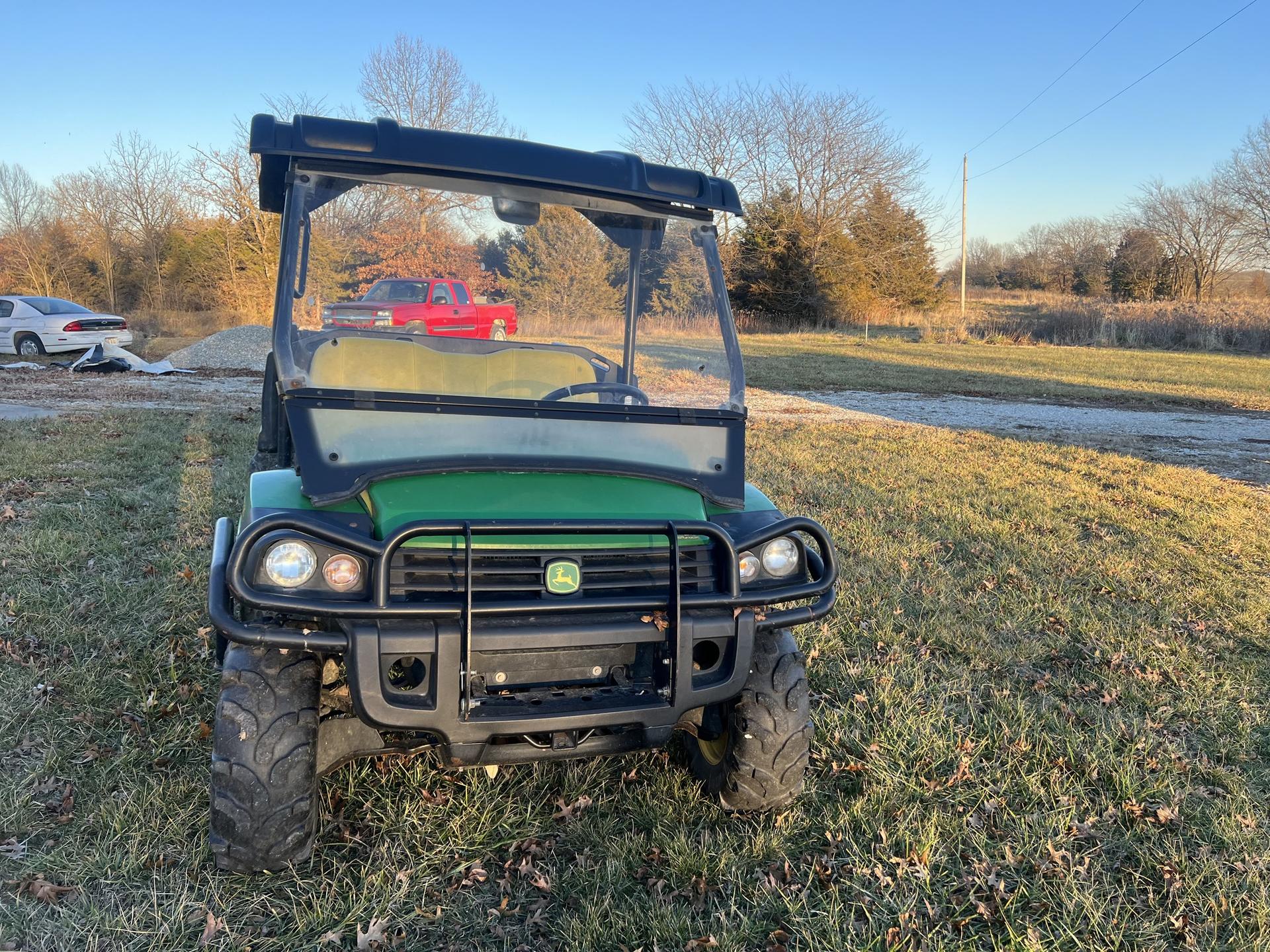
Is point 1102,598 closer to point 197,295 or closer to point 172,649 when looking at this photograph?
point 172,649

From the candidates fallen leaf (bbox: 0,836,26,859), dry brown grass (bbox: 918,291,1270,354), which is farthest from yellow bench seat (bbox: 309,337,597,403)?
dry brown grass (bbox: 918,291,1270,354)

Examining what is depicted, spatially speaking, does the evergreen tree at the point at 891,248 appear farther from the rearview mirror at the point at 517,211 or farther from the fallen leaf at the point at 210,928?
the fallen leaf at the point at 210,928

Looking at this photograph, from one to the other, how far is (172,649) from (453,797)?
1.82 meters

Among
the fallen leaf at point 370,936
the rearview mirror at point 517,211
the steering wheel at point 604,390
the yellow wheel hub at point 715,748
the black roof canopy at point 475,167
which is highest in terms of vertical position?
the black roof canopy at point 475,167

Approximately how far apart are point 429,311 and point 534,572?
53.7 inches

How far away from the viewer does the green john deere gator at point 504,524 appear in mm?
2309

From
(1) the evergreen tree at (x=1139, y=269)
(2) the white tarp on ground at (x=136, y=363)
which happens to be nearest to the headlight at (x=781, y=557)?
(2) the white tarp on ground at (x=136, y=363)

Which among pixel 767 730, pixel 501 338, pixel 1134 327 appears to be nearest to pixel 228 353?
pixel 501 338

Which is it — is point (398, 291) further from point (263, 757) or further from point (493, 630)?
point (263, 757)

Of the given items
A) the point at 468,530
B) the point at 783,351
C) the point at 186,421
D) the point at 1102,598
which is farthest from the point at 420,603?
the point at 783,351

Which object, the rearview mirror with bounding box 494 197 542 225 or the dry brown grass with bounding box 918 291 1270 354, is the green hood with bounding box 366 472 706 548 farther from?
the dry brown grass with bounding box 918 291 1270 354

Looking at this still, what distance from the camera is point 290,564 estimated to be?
2303 millimetres

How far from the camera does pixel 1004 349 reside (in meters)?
27.8

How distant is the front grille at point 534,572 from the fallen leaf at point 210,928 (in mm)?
1052
